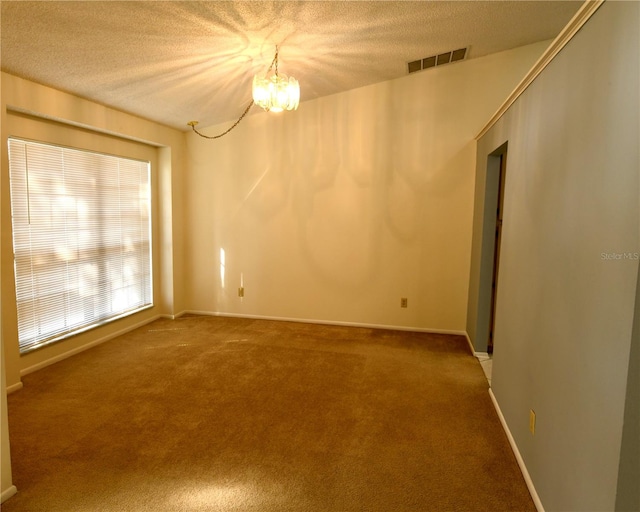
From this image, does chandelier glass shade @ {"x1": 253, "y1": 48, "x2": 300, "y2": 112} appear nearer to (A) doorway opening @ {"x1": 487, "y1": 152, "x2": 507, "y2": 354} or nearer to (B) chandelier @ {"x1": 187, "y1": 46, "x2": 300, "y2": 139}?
(B) chandelier @ {"x1": 187, "y1": 46, "x2": 300, "y2": 139}

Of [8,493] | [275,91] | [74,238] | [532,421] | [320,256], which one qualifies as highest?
[275,91]

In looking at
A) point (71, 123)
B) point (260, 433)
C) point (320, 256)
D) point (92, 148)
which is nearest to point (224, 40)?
point (71, 123)

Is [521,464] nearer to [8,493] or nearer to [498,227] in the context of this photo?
[498,227]

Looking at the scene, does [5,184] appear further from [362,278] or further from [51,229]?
[362,278]

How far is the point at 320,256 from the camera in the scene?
4.61 metres

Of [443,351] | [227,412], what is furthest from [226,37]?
[443,351]

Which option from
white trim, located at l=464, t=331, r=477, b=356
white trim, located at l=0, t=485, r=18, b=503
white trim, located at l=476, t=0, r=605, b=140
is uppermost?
white trim, located at l=476, t=0, r=605, b=140

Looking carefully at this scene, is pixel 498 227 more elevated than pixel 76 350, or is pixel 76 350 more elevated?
pixel 498 227

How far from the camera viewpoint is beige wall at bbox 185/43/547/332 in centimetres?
412

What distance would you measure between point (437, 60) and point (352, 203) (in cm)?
172

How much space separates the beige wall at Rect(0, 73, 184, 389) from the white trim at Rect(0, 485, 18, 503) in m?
1.33

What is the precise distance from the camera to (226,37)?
2.64 metres

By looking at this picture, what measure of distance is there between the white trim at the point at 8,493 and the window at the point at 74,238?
1.65 meters

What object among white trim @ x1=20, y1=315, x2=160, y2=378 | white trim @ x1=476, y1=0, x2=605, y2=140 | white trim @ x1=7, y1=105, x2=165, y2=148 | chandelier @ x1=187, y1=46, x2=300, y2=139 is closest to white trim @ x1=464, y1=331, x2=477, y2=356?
white trim @ x1=476, y1=0, x2=605, y2=140
